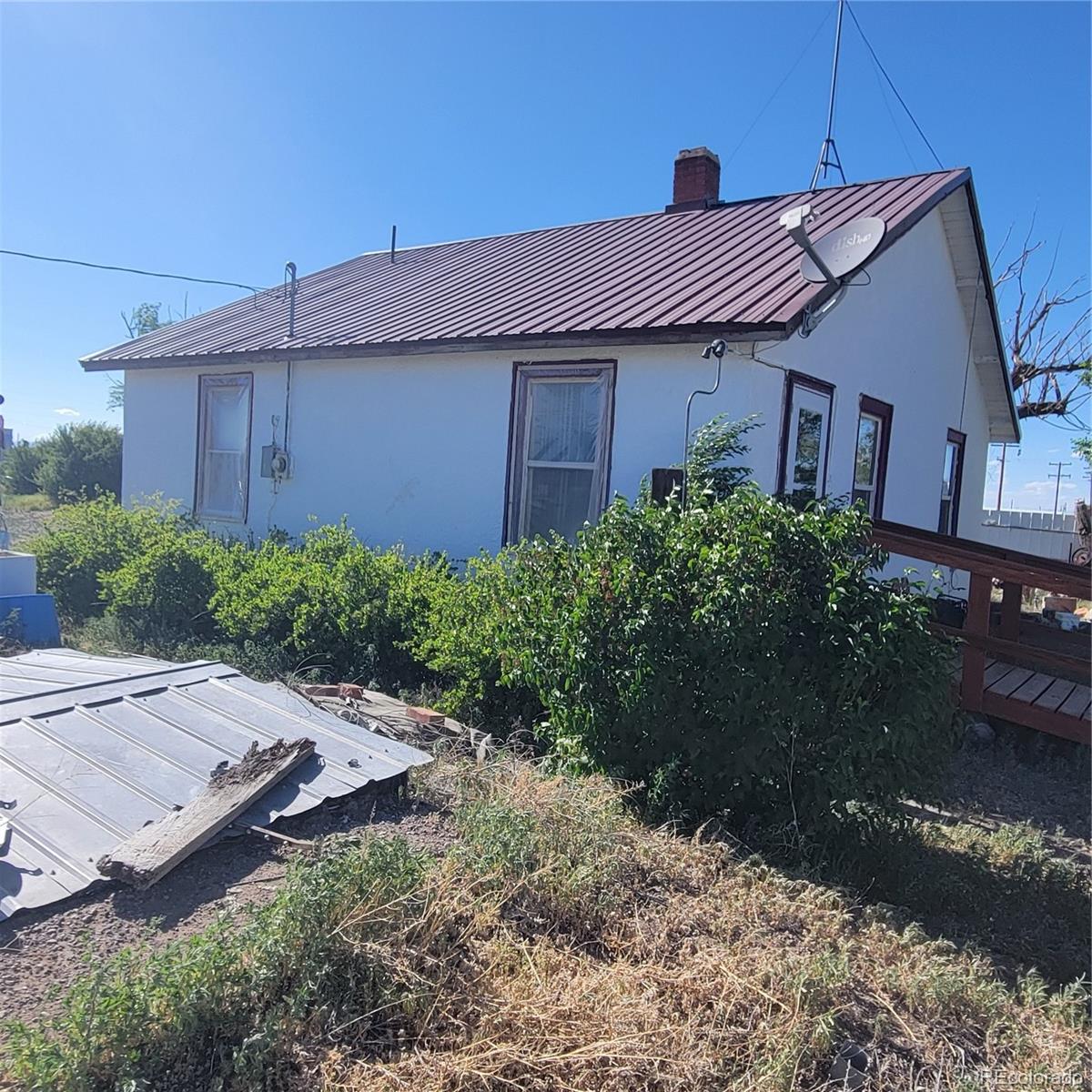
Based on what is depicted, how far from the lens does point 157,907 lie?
294 centimetres

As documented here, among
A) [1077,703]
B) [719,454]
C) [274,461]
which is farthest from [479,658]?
[274,461]

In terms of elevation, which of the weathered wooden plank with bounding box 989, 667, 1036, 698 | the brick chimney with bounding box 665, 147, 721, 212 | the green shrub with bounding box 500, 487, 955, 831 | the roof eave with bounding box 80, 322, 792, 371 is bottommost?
the weathered wooden plank with bounding box 989, 667, 1036, 698

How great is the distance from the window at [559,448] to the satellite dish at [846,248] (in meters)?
1.88

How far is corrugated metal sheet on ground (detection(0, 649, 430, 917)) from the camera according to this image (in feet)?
10.4

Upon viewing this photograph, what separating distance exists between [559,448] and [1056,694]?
4648 millimetres

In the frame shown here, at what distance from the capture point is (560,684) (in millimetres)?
4730

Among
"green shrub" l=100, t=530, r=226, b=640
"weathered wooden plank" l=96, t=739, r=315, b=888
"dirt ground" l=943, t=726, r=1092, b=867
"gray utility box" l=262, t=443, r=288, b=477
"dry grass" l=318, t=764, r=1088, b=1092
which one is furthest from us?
"gray utility box" l=262, t=443, r=288, b=477

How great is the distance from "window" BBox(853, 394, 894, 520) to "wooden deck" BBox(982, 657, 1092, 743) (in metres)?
2.55

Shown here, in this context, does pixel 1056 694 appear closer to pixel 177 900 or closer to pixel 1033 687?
pixel 1033 687

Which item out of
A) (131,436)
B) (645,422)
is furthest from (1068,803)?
(131,436)

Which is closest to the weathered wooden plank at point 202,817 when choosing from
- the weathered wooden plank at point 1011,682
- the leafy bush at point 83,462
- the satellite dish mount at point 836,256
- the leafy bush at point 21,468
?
the satellite dish mount at point 836,256

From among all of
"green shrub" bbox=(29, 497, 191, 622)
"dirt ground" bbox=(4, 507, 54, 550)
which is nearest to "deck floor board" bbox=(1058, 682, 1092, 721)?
"green shrub" bbox=(29, 497, 191, 622)

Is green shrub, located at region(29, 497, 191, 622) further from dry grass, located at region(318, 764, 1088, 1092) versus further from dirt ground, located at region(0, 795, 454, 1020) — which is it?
dry grass, located at region(318, 764, 1088, 1092)

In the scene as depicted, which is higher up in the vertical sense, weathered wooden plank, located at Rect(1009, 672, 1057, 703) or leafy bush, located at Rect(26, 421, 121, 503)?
leafy bush, located at Rect(26, 421, 121, 503)
